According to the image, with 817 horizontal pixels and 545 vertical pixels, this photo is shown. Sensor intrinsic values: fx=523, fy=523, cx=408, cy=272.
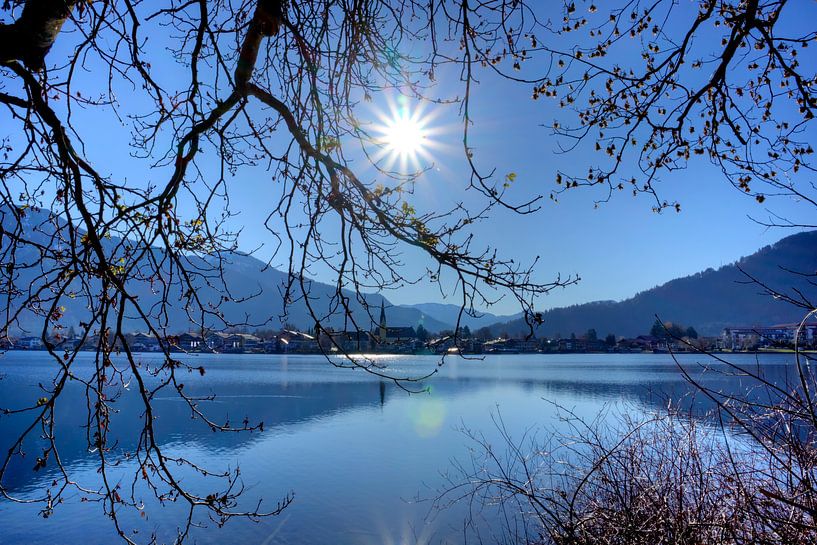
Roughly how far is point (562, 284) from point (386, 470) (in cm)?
1516

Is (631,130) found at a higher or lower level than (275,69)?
lower

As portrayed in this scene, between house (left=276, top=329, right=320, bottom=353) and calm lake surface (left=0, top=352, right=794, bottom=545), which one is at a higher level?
house (left=276, top=329, right=320, bottom=353)

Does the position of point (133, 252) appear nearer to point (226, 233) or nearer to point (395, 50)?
point (226, 233)

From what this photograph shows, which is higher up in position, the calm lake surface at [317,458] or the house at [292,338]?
the house at [292,338]

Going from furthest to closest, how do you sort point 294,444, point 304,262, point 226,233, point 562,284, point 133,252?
point 294,444 < point 226,233 < point 133,252 < point 304,262 < point 562,284

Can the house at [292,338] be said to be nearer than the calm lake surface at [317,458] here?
Yes

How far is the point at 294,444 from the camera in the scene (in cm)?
1959

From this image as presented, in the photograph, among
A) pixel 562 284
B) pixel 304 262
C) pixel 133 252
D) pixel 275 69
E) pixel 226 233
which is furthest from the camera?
pixel 275 69

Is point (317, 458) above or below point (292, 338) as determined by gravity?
below

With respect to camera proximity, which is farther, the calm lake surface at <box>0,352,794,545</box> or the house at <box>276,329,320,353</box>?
the calm lake surface at <box>0,352,794,545</box>

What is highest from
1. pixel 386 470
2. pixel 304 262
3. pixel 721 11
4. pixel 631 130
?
pixel 721 11

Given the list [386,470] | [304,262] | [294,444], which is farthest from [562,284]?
[294,444]

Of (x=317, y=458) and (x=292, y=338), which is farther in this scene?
(x=317, y=458)

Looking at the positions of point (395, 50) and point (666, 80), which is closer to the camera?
point (395, 50)
